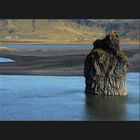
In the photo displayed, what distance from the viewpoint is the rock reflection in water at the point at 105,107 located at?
6022 cm

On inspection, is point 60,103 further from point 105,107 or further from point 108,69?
point 108,69

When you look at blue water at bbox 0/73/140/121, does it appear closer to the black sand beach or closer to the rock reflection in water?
the rock reflection in water

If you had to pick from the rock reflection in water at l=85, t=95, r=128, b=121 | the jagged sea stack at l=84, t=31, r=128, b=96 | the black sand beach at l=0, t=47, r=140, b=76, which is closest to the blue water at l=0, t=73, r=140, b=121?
the rock reflection in water at l=85, t=95, r=128, b=121

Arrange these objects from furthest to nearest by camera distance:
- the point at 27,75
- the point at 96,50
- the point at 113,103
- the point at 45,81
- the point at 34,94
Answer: the point at 27,75 < the point at 45,81 < the point at 34,94 < the point at 96,50 < the point at 113,103

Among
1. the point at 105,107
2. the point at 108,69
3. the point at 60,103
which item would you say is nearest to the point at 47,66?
the point at 108,69

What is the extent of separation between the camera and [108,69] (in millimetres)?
71000

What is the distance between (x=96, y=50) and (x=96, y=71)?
2.61 m

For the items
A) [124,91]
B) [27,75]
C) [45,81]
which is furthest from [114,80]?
[27,75]

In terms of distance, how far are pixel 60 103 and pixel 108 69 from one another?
6663 mm

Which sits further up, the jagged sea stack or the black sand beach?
the jagged sea stack

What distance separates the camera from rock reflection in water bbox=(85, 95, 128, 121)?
60219 mm

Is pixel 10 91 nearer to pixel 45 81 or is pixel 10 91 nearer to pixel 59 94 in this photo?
pixel 59 94

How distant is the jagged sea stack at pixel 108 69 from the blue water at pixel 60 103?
1247mm

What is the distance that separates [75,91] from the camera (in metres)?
78.3
